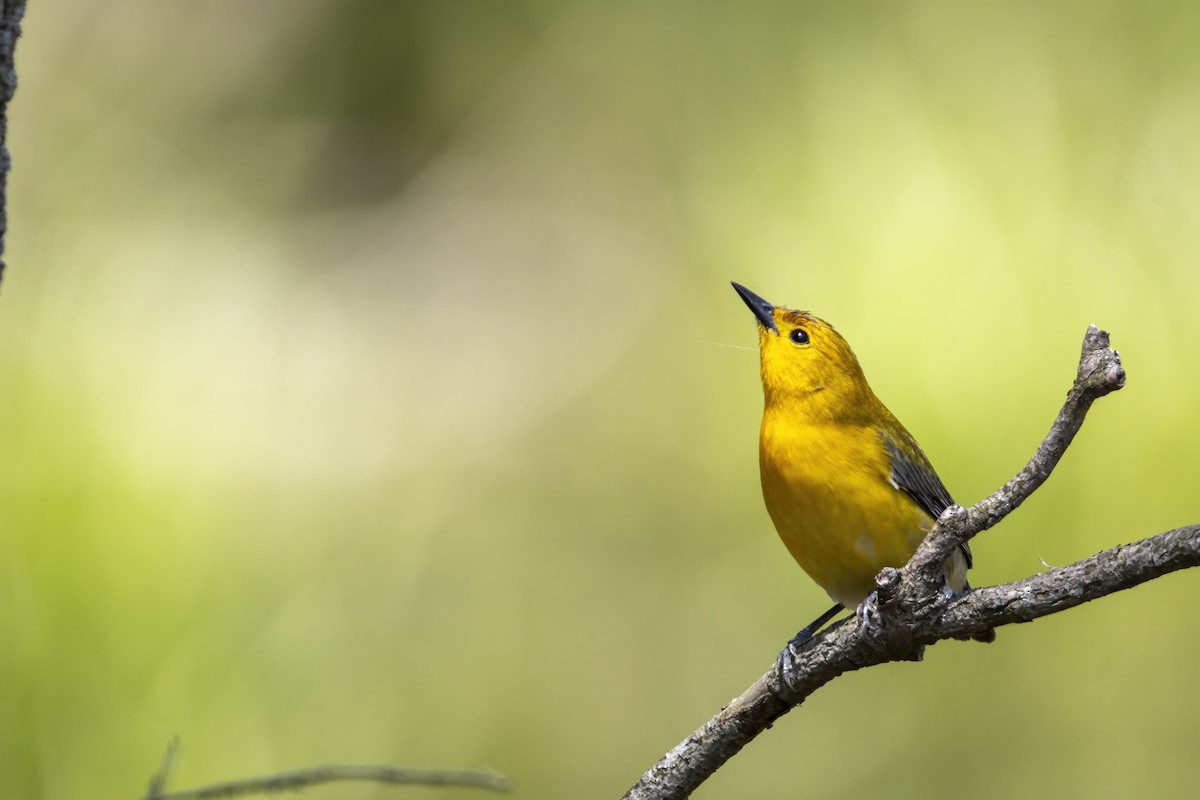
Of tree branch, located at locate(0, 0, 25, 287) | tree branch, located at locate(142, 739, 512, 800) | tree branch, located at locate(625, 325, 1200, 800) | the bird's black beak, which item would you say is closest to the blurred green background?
the bird's black beak

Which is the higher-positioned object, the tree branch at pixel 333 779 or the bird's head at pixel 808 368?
the bird's head at pixel 808 368

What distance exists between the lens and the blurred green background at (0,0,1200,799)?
5.50 metres

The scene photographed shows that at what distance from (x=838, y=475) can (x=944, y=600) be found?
1.15m

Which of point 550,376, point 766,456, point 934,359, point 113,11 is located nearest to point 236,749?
point 550,376

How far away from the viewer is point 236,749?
18.0ft

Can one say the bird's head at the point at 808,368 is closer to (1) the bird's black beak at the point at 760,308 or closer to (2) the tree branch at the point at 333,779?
(1) the bird's black beak at the point at 760,308

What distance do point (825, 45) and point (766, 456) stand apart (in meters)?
3.99

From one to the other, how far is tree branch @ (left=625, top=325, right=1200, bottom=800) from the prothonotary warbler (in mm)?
690

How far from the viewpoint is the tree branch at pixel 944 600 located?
6.47 feet

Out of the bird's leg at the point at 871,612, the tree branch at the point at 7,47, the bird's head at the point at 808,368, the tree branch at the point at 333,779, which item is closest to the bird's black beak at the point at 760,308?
the bird's head at the point at 808,368

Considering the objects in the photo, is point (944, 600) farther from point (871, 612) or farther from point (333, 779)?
point (333, 779)

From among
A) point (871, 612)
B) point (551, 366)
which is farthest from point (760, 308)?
point (551, 366)

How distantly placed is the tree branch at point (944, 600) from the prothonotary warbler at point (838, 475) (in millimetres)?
690

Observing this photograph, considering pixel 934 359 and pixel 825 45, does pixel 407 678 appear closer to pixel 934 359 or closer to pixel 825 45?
pixel 934 359
